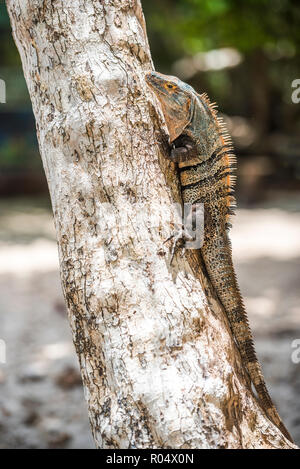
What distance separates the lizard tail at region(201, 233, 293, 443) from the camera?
2.36 metres

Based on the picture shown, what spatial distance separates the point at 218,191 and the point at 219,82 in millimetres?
11185

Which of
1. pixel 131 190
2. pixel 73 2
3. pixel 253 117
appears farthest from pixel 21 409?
pixel 253 117

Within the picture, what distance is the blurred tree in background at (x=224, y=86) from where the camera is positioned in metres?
11.4

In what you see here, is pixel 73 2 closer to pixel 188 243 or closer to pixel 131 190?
pixel 131 190

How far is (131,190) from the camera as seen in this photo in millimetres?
2057

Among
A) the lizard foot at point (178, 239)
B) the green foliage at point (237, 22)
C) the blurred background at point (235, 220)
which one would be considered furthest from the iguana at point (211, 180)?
the green foliage at point (237, 22)

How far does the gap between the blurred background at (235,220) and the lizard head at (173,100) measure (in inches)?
42.0

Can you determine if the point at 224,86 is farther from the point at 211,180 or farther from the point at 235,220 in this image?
the point at 211,180

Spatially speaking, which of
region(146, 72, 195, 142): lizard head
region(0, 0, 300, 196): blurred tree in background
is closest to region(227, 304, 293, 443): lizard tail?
region(146, 72, 195, 142): lizard head

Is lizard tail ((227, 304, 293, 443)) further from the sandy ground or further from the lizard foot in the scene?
the sandy ground

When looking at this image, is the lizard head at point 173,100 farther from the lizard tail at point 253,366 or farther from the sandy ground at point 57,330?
the sandy ground at point 57,330

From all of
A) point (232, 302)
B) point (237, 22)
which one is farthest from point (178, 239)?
point (237, 22)

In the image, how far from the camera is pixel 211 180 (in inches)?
104
